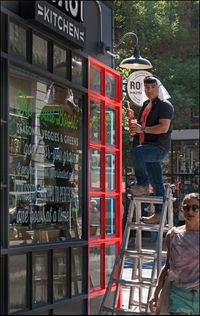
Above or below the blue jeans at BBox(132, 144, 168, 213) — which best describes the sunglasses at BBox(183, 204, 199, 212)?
below

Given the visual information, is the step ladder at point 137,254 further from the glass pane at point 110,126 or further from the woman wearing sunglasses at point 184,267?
the glass pane at point 110,126

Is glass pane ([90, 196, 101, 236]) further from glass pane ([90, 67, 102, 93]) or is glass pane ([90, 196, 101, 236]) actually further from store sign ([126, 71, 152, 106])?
store sign ([126, 71, 152, 106])

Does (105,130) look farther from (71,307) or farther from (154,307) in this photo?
(154,307)

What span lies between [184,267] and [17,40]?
9.07ft

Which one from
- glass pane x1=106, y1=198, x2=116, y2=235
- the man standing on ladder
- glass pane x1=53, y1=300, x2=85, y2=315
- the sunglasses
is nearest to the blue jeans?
the man standing on ladder

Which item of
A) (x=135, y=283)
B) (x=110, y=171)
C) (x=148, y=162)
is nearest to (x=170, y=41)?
(x=110, y=171)

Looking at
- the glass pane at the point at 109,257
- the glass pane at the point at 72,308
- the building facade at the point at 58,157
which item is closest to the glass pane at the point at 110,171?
the building facade at the point at 58,157

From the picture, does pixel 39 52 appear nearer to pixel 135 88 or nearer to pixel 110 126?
pixel 110 126

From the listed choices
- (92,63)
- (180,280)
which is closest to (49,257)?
(180,280)

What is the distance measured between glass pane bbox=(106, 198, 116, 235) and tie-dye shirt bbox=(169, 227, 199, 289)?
10.6 ft

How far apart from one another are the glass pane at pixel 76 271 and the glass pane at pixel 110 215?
104 cm

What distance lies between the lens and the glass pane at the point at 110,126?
9484mm

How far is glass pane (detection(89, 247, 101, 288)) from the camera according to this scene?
8701 millimetres

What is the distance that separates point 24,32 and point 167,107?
6.02 feet
